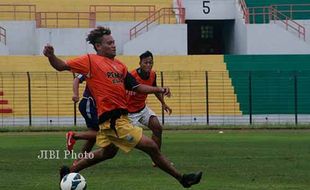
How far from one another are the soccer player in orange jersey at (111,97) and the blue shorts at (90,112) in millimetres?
2955

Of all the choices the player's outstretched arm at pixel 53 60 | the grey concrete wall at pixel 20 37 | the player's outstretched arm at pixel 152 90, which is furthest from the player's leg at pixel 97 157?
the grey concrete wall at pixel 20 37

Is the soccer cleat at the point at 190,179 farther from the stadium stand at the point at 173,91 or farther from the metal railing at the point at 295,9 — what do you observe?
the metal railing at the point at 295,9

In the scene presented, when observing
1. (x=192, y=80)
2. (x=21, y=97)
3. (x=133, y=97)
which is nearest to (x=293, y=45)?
(x=192, y=80)

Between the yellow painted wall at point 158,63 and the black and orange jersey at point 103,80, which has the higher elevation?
the yellow painted wall at point 158,63

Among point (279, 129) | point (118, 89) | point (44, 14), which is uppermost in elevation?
point (44, 14)

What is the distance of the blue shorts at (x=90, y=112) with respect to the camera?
1345 cm

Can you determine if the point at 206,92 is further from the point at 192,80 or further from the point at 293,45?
the point at 293,45

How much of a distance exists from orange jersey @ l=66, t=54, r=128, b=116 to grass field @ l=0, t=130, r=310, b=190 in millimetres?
1592

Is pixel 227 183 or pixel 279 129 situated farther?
pixel 279 129

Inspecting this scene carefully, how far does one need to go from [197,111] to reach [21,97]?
832 centimetres

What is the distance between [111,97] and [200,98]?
1065 inches

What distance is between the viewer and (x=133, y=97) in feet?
50.7

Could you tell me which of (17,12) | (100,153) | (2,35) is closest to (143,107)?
(100,153)

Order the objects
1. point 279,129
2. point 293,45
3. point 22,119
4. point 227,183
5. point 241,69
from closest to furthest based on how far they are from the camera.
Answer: point 227,183 < point 279,129 < point 22,119 < point 241,69 < point 293,45
